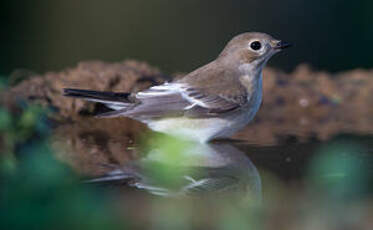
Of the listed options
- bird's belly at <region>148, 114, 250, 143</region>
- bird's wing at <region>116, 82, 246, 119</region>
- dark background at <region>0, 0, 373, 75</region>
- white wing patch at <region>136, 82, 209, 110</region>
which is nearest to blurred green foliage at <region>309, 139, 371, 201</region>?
bird's belly at <region>148, 114, 250, 143</region>

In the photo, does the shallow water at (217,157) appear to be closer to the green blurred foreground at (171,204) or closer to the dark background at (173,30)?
the green blurred foreground at (171,204)

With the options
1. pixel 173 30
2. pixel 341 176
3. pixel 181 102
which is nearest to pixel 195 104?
pixel 181 102

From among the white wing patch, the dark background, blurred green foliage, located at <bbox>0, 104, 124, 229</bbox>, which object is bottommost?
blurred green foliage, located at <bbox>0, 104, 124, 229</bbox>

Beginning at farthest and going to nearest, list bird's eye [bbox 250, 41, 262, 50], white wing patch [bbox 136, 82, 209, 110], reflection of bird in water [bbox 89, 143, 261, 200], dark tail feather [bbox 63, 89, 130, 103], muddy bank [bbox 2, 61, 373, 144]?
muddy bank [bbox 2, 61, 373, 144]
bird's eye [bbox 250, 41, 262, 50]
white wing patch [bbox 136, 82, 209, 110]
dark tail feather [bbox 63, 89, 130, 103]
reflection of bird in water [bbox 89, 143, 261, 200]

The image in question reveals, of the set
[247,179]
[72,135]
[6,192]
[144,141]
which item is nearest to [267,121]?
[144,141]

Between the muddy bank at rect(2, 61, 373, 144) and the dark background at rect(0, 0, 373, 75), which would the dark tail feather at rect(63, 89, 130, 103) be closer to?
the muddy bank at rect(2, 61, 373, 144)

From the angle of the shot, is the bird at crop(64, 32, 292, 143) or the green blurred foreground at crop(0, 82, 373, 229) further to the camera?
the bird at crop(64, 32, 292, 143)

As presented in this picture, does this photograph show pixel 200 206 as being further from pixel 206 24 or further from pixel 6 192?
pixel 206 24
